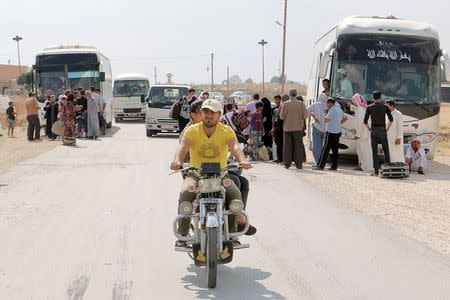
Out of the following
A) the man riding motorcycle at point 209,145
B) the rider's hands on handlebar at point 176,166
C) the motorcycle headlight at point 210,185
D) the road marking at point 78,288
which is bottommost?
the road marking at point 78,288

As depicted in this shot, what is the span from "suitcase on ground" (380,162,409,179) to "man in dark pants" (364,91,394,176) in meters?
0.58

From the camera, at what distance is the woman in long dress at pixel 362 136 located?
1717cm

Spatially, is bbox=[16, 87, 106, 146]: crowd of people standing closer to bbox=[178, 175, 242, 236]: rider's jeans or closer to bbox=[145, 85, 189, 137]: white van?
bbox=[145, 85, 189, 137]: white van

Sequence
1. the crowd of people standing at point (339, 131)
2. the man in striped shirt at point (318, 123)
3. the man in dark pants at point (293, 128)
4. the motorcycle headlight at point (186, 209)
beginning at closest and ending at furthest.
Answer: the motorcycle headlight at point (186, 209), the crowd of people standing at point (339, 131), the man in dark pants at point (293, 128), the man in striped shirt at point (318, 123)

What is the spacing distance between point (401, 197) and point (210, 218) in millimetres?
7361

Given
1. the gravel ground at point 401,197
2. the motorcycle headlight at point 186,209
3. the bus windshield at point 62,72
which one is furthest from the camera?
the bus windshield at point 62,72

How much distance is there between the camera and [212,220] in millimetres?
6344

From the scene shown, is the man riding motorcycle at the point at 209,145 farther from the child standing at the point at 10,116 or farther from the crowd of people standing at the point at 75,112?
the child standing at the point at 10,116

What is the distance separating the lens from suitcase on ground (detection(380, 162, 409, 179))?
15.8 metres

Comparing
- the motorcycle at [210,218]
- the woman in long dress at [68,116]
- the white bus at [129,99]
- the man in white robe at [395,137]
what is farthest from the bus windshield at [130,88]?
the motorcycle at [210,218]

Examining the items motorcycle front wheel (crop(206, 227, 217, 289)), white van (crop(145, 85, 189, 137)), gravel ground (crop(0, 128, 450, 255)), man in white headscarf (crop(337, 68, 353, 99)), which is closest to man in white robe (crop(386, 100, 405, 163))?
gravel ground (crop(0, 128, 450, 255))

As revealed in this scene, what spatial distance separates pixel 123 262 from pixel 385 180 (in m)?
9.22

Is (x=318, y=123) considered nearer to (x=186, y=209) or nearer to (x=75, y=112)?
(x=75, y=112)

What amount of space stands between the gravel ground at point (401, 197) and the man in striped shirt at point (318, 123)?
1.87 ft
